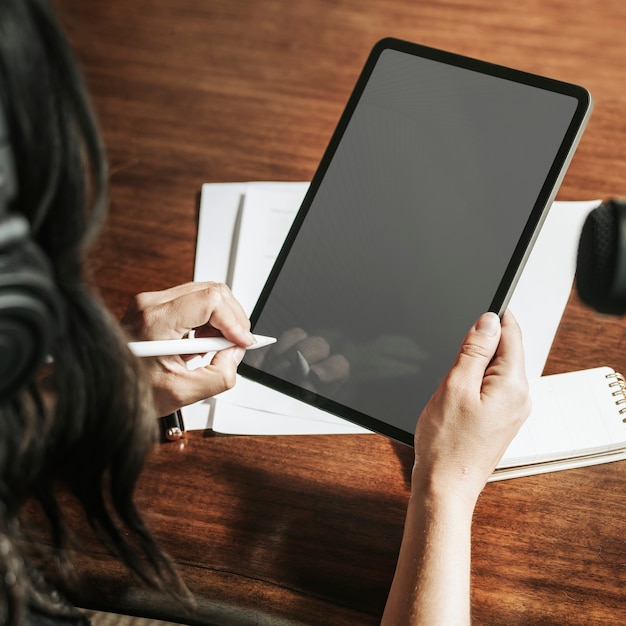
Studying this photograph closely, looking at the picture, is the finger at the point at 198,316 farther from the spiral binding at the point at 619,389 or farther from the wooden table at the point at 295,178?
the spiral binding at the point at 619,389

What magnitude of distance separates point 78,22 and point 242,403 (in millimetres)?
637

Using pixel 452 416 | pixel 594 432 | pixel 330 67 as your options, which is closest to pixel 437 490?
pixel 452 416

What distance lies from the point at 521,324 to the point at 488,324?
124mm

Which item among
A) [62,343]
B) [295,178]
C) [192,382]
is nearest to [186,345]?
[192,382]

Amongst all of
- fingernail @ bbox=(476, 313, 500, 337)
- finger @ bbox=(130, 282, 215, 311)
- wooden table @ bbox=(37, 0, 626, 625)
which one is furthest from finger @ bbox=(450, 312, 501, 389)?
finger @ bbox=(130, 282, 215, 311)

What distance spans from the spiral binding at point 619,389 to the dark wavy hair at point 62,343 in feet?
1.35

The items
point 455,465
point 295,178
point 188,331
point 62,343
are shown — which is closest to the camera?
point 62,343

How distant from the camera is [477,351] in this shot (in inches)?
21.6

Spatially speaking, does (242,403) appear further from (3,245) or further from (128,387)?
(3,245)

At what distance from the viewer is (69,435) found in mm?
410

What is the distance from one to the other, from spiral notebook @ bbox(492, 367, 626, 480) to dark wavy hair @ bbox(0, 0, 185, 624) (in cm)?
32

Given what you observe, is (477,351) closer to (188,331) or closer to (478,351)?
(478,351)

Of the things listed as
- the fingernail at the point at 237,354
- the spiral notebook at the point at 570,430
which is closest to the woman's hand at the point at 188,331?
the fingernail at the point at 237,354

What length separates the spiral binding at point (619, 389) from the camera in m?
0.61
